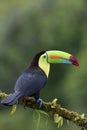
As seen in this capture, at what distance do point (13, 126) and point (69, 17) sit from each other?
10.3 metres

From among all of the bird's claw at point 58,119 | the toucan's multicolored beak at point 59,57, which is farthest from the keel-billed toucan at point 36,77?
the bird's claw at point 58,119

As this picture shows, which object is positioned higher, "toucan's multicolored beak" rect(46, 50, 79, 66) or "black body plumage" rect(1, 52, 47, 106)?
"toucan's multicolored beak" rect(46, 50, 79, 66)

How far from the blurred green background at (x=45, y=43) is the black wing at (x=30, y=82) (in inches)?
606

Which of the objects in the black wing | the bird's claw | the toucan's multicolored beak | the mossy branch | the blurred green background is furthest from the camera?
the blurred green background

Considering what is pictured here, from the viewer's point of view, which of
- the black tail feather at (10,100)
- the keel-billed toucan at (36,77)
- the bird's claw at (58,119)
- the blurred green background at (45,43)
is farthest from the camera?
the blurred green background at (45,43)

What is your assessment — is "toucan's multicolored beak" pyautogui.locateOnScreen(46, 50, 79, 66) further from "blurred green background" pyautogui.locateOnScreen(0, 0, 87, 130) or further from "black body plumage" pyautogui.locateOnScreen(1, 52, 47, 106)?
"blurred green background" pyautogui.locateOnScreen(0, 0, 87, 130)

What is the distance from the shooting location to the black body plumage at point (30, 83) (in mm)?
9289

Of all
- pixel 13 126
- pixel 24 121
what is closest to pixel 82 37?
pixel 24 121

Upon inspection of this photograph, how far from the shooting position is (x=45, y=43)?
31.8m

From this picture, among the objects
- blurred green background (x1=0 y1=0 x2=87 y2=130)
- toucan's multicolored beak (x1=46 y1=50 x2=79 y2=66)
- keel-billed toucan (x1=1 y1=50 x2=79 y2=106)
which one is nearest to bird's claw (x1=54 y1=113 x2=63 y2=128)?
keel-billed toucan (x1=1 y1=50 x2=79 y2=106)

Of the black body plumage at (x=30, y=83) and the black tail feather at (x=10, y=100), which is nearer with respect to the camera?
the black tail feather at (x=10, y=100)

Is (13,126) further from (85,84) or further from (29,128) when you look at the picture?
(85,84)

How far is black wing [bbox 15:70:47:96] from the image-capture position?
9422mm

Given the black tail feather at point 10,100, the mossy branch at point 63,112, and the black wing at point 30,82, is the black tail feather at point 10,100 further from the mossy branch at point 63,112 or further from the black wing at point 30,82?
the black wing at point 30,82
